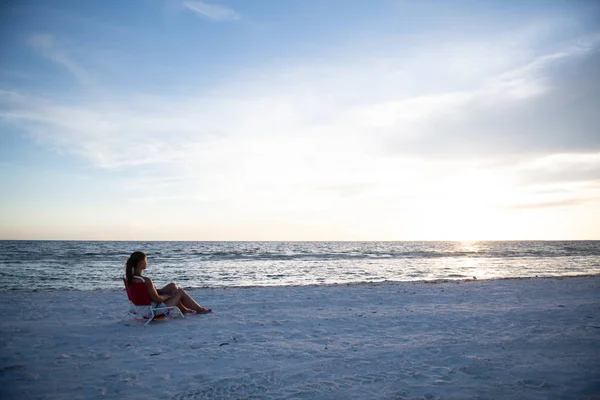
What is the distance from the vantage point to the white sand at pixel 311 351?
4.30 m

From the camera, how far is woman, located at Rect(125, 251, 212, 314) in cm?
739

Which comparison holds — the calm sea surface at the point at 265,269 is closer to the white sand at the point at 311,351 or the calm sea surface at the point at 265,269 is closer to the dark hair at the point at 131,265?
the white sand at the point at 311,351

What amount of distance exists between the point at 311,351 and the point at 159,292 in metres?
4.26

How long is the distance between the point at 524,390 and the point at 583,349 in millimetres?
2317

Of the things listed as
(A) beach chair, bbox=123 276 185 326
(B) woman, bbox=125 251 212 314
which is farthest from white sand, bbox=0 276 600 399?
(B) woman, bbox=125 251 212 314

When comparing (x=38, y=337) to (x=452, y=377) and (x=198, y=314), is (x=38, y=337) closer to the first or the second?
(x=198, y=314)

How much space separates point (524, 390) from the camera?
A: 166 inches

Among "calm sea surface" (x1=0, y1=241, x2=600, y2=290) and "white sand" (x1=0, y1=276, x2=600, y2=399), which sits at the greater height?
"white sand" (x1=0, y1=276, x2=600, y2=399)

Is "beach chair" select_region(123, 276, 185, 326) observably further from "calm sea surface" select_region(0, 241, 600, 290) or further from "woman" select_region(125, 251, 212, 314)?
"calm sea surface" select_region(0, 241, 600, 290)

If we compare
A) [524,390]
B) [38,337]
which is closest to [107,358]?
[38,337]

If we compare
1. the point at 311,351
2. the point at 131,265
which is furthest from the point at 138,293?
the point at 311,351

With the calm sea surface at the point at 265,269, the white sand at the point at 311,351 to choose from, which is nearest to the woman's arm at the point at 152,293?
the white sand at the point at 311,351

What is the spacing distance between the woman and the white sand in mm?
482

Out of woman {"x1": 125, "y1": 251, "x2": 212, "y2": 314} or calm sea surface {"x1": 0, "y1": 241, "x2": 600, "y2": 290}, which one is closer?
woman {"x1": 125, "y1": 251, "x2": 212, "y2": 314}
